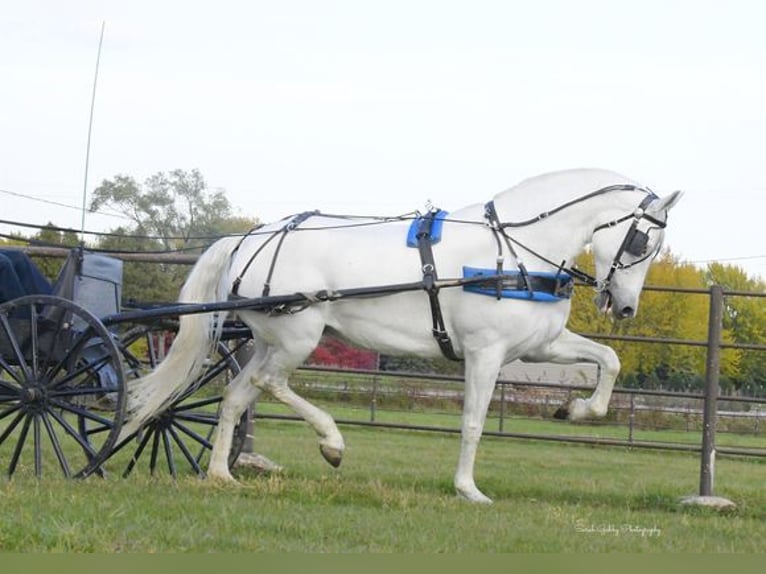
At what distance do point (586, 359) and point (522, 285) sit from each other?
2.28 feet

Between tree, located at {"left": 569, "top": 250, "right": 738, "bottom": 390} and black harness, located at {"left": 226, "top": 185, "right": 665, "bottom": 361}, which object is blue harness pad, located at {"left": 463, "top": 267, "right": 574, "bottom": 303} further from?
tree, located at {"left": 569, "top": 250, "right": 738, "bottom": 390}

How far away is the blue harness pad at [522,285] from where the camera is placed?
299 inches

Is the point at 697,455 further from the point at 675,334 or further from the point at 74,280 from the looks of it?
the point at 675,334

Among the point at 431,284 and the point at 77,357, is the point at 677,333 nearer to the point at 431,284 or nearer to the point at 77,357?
the point at 431,284

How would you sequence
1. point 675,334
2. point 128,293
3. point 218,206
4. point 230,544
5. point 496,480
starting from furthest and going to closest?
point 218,206 < point 675,334 < point 128,293 < point 496,480 < point 230,544

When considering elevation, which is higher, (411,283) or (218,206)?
(218,206)

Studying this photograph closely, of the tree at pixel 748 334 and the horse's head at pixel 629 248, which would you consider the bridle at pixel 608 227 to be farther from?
the tree at pixel 748 334

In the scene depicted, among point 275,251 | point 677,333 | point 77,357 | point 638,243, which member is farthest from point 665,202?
point 677,333

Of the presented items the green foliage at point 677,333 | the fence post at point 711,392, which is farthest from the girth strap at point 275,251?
the green foliage at point 677,333

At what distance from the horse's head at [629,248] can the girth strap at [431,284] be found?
979 millimetres

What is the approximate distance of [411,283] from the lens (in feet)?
25.0

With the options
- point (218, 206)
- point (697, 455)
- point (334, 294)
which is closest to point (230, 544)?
point (334, 294)

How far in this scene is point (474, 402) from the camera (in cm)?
772

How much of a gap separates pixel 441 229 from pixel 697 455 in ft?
42.9
